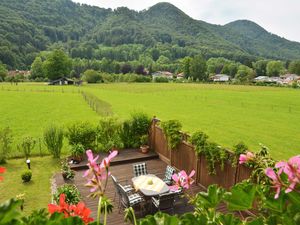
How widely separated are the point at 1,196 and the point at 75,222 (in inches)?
344

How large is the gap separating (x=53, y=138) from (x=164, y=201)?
6.58 meters

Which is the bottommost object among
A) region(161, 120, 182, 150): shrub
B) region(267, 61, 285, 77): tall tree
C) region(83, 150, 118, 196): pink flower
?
region(161, 120, 182, 150): shrub

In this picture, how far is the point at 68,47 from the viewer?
6181 inches

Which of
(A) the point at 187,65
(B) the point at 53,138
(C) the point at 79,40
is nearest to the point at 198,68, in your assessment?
(A) the point at 187,65

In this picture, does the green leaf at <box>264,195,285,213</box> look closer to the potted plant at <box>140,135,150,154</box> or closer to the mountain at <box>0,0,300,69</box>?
the potted plant at <box>140,135,150,154</box>

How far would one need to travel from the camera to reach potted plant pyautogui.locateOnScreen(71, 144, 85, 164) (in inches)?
411

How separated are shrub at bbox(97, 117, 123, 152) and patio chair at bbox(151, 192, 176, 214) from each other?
5331 mm

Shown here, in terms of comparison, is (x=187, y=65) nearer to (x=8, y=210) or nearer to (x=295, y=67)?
(x=295, y=67)

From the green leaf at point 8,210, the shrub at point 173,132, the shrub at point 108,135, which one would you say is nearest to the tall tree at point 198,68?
the shrub at point 108,135

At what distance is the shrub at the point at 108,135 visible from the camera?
38.5 ft

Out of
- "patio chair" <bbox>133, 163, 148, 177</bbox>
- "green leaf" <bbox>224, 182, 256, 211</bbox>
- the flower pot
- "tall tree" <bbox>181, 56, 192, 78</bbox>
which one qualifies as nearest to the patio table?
"patio chair" <bbox>133, 163, 148, 177</bbox>

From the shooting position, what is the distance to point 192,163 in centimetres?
878

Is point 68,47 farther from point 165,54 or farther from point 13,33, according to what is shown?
point 165,54

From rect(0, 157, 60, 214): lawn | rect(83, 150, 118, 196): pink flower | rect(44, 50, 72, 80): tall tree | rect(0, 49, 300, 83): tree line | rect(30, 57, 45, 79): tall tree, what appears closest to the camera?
rect(83, 150, 118, 196): pink flower
